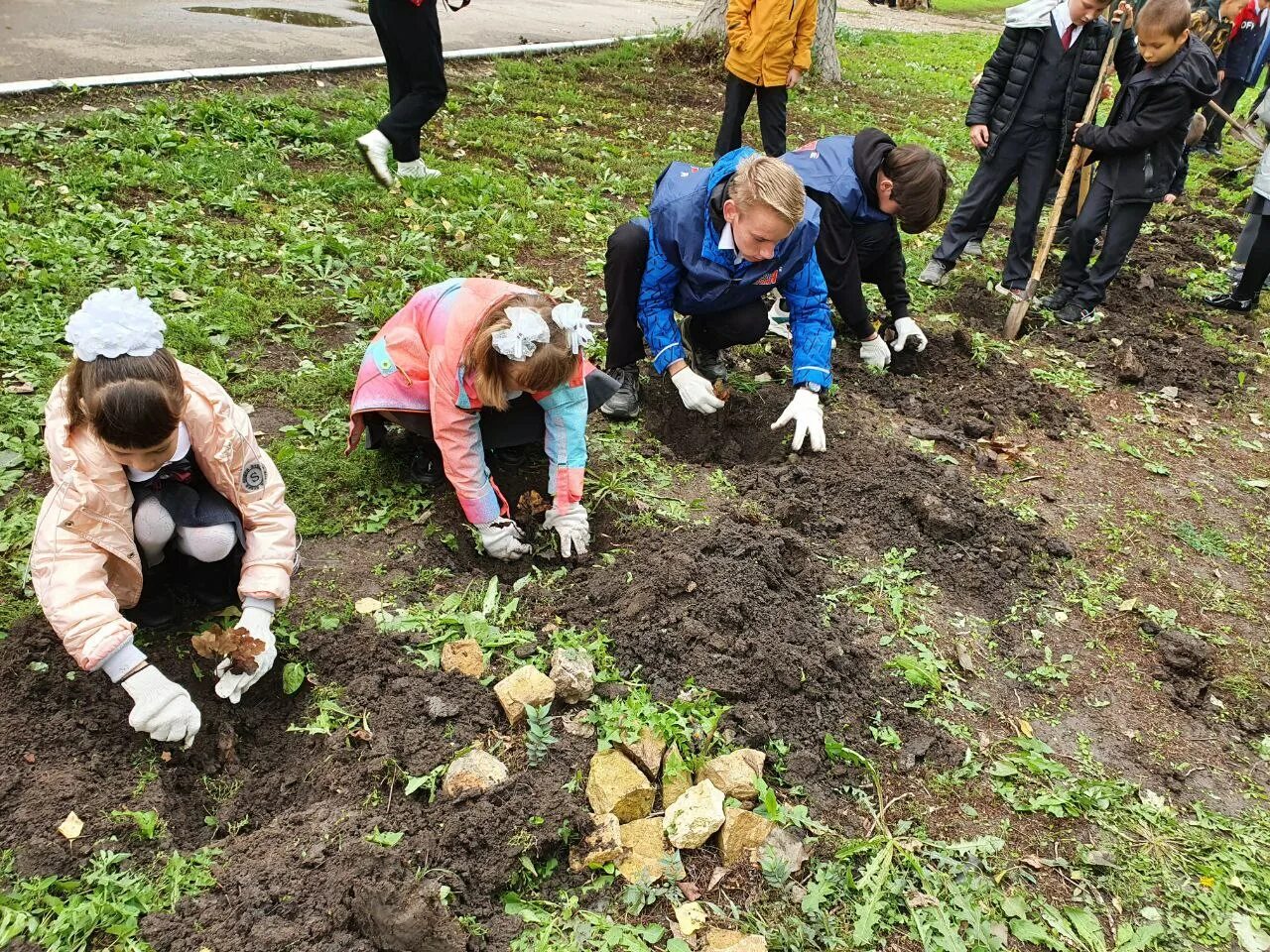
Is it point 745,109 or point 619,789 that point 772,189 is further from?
point 745,109

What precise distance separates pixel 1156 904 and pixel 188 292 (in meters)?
4.40

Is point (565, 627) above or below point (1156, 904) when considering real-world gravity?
above

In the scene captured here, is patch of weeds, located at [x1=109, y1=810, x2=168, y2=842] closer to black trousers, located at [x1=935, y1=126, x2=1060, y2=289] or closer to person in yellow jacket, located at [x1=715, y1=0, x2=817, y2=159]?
black trousers, located at [x1=935, y1=126, x2=1060, y2=289]

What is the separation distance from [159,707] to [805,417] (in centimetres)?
247

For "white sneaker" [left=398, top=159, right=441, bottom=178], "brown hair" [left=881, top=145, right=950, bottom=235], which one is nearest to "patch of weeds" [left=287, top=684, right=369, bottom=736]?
"brown hair" [left=881, top=145, right=950, bottom=235]

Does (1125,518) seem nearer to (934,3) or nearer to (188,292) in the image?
(188,292)

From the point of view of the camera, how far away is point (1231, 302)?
18.3 feet

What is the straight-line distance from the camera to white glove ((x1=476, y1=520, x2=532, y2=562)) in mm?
2801

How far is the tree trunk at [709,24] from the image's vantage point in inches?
381

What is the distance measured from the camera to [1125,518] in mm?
3523

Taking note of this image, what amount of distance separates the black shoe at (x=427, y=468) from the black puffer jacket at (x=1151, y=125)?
4106mm


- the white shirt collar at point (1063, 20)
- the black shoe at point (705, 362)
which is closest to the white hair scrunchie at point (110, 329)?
the black shoe at point (705, 362)

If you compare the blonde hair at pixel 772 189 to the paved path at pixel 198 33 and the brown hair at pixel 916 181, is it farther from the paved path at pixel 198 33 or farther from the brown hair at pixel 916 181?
the paved path at pixel 198 33

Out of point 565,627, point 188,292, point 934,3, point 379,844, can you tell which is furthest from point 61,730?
point 934,3
